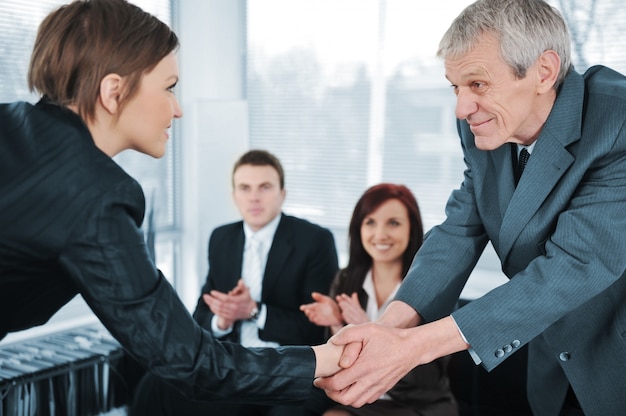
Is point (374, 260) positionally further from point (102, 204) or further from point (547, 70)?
point (102, 204)

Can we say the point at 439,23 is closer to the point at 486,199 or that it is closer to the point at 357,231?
the point at 357,231

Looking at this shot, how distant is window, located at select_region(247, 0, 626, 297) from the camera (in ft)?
14.3

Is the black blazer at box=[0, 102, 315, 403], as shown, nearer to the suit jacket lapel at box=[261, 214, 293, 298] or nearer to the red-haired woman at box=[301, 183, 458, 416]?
the red-haired woman at box=[301, 183, 458, 416]

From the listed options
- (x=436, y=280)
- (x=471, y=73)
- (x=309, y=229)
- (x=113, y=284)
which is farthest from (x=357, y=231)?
(x=113, y=284)

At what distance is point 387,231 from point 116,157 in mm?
2018

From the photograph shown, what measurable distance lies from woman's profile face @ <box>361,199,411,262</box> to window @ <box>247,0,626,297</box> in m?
1.19

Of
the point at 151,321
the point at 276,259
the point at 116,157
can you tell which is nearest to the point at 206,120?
the point at 116,157

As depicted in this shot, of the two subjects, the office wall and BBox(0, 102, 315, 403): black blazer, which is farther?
the office wall

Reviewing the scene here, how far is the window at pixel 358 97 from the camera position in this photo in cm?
437

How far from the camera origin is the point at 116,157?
13.9ft

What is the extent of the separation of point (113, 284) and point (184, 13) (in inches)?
158

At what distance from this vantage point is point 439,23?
4.34 meters

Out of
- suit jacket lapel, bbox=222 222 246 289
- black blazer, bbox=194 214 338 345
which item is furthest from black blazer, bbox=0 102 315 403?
suit jacket lapel, bbox=222 222 246 289

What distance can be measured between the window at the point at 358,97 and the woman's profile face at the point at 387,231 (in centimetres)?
119
